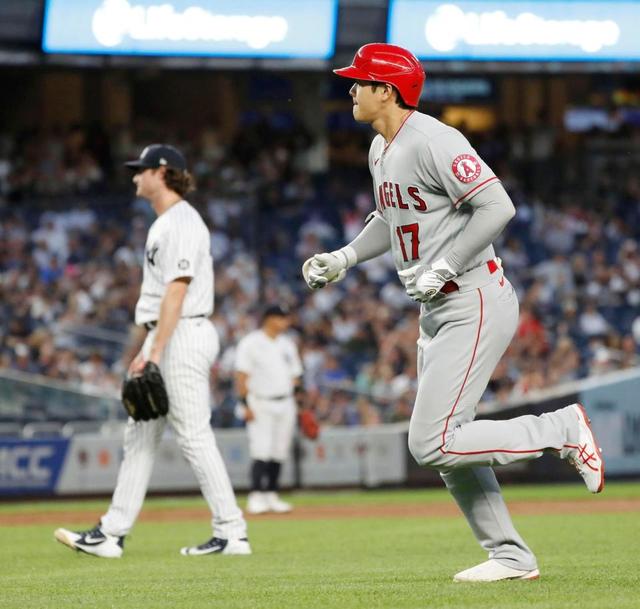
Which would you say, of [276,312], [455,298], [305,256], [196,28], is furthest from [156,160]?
[305,256]

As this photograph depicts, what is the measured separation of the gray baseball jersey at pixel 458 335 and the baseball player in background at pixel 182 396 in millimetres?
2110

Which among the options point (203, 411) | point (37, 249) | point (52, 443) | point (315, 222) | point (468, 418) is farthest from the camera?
point (315, 222)

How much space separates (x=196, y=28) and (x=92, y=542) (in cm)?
1311

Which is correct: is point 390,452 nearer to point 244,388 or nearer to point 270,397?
point 270,397

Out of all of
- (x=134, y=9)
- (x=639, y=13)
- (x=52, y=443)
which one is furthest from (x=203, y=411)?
(x=639, y=13)

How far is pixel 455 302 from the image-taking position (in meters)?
5.08

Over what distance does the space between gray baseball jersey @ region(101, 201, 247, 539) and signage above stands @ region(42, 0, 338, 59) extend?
468 inches

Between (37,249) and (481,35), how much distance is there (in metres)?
7.30

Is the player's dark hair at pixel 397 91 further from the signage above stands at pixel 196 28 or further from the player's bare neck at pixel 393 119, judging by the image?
the signage above stands at pixel 196 28

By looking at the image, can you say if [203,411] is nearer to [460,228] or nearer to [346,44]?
[460,228]

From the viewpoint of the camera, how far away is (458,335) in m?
5.06

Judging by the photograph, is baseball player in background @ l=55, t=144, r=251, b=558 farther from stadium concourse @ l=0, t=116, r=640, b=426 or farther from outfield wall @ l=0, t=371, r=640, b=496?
stadium concourse @ l=0, t=116, r=640, b=426

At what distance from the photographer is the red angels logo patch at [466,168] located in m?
4.99

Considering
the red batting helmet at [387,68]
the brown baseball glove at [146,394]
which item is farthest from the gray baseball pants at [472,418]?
the brown baseball glove at [146,394]
